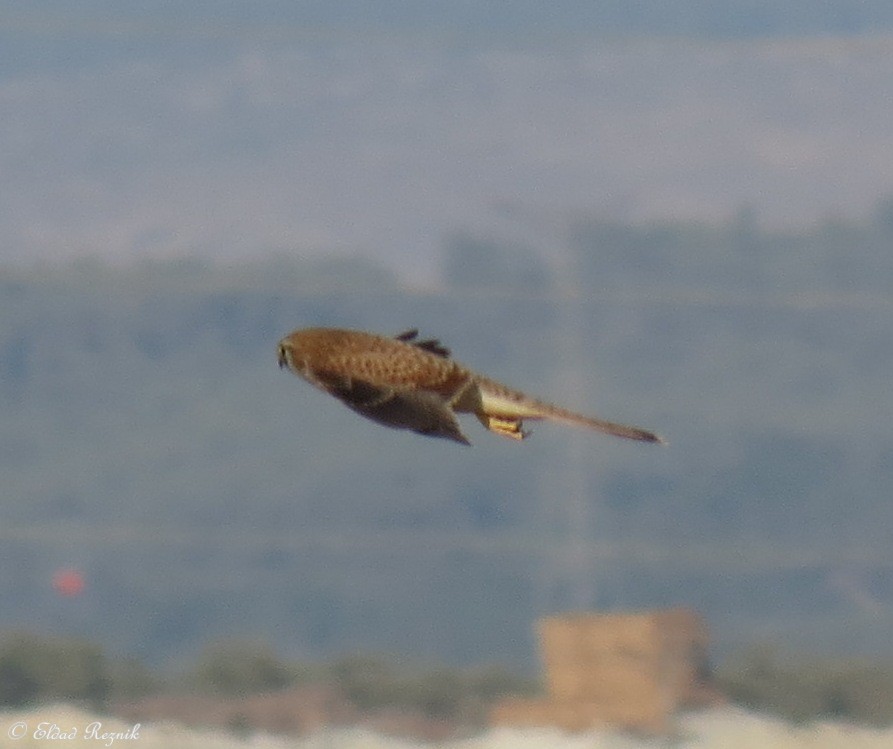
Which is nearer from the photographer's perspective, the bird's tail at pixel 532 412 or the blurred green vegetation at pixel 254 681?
the bird's tail at pixel 532 412

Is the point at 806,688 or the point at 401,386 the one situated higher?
the point at 806,688

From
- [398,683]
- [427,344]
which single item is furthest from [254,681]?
[427,344]

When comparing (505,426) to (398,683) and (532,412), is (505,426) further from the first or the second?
(398,683)

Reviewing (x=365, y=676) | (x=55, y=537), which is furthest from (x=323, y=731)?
(x=55, y=537)

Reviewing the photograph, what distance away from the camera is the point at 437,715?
1195 cm

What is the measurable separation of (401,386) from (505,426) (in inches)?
4.0

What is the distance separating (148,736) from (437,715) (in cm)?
155

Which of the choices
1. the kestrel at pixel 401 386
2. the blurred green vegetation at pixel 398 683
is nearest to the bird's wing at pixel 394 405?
the kestrel at pixel 401 386

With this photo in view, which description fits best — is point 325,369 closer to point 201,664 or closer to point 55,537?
point 201,664

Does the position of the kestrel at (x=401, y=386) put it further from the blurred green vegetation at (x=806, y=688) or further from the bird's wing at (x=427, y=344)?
the blurred green vegetation at (x=806, y=688)

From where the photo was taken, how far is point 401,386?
1.91m

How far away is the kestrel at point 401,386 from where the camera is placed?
1.87 m

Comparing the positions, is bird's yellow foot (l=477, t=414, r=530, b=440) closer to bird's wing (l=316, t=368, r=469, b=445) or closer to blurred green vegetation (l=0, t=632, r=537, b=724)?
bird's wing (l=316, t=368, r=469, b=445)

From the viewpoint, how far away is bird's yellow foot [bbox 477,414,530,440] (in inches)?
73.2
